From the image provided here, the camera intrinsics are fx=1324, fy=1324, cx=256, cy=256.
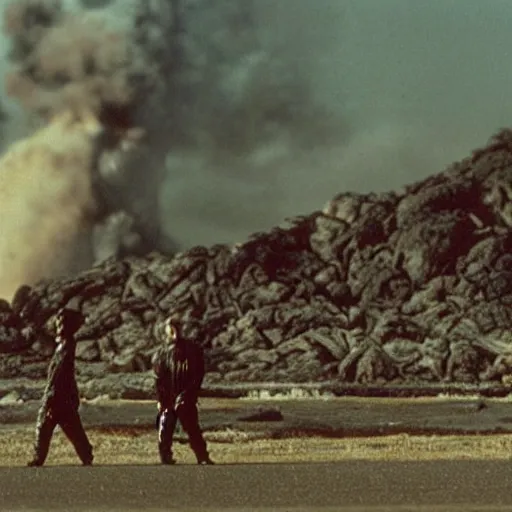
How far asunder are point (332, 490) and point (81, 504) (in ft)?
7.26

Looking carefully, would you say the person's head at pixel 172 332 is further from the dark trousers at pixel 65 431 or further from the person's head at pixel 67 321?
the dark trousers at pixel 65 431

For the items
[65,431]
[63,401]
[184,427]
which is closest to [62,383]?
[63,401]

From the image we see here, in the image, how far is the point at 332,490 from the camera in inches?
448

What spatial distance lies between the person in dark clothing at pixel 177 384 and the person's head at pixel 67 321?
3.52ft

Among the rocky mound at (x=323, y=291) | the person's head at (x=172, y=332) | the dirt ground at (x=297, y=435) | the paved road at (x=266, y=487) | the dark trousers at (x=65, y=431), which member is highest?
the rocky mound at (x=323, y=291)

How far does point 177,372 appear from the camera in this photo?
1600 centimetres

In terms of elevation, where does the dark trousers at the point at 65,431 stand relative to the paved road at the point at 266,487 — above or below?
above

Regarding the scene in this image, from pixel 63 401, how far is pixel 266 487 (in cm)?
478

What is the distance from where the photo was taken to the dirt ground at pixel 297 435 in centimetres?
2317

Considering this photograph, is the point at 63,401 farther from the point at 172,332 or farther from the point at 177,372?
the point at 172,332

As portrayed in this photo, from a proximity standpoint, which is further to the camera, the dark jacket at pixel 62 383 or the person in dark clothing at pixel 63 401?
the dark jacket at pixel 62 383

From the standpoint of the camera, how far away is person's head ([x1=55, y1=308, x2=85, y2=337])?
16.0m

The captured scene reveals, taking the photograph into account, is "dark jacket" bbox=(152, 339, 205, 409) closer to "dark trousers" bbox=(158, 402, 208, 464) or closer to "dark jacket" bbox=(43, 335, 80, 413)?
"dark trousers" bbox=(158, 402, 208, 464)

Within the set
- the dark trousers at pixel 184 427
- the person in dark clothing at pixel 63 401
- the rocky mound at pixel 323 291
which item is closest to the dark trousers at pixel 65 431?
the person in dark clothing at pixel 63 401
